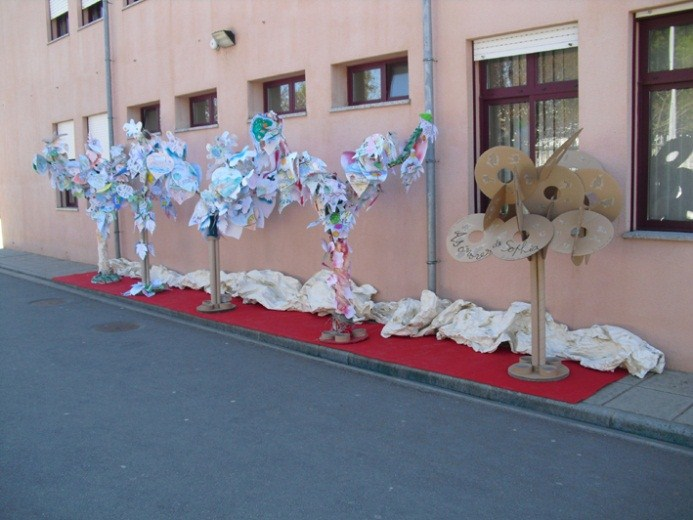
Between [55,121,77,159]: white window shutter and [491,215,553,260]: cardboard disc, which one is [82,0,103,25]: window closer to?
[55,121,77,159]: white window shutter

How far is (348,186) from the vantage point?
806cm

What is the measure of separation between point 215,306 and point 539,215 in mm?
5422

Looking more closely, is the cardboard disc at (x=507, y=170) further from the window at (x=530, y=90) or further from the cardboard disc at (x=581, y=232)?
the window at (x=530, y=90)

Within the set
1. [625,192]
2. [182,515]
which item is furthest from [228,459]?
[625,192]

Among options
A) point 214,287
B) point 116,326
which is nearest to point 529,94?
point 214,287

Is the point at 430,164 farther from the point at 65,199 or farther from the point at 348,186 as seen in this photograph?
the point at 65,199

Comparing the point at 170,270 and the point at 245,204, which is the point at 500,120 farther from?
the point at 170,270

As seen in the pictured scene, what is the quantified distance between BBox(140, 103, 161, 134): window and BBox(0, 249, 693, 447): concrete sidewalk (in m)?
8.36

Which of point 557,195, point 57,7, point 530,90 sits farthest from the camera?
point 57,7

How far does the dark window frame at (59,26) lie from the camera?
54.4 feet

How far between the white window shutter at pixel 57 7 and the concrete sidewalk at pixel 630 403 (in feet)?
42.7

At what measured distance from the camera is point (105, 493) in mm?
4609

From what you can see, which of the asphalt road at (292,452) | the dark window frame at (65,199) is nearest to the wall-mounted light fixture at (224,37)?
the asphalt road at (292,452)

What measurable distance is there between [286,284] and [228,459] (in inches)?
218
